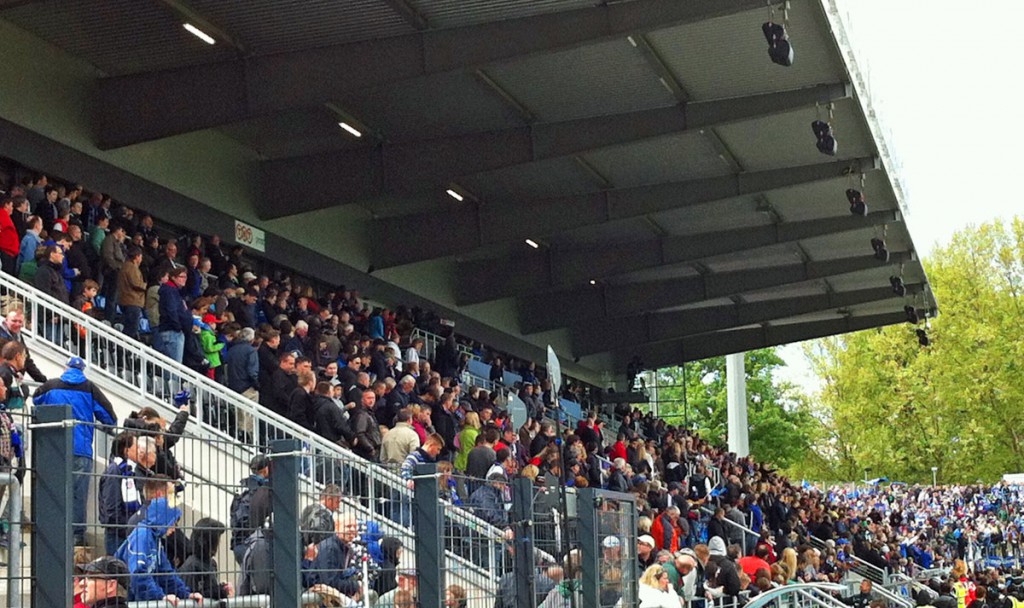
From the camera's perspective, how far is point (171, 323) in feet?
55.8

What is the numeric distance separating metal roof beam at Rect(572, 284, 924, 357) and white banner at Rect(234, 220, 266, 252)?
15.1 m

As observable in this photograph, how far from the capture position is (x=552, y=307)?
3666cm

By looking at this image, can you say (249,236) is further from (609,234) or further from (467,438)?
(609,234)

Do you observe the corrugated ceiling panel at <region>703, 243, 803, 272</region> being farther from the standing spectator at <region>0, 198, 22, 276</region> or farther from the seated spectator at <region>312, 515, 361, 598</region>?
the seated spectator at <region>312, 515, 361, 598</region>

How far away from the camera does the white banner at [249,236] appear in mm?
24156

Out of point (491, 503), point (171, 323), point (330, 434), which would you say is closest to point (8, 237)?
point (171, 323)

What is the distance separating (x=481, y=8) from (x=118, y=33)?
503cm

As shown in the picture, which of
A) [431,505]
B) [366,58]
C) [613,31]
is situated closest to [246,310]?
[366,58]

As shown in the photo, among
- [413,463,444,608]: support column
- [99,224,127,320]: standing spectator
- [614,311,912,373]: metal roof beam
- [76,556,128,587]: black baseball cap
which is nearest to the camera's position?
[76,556,128,587]: black baseball cap

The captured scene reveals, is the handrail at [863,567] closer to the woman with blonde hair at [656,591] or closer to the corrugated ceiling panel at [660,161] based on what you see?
the corrugated ceiling panel at [660,161]

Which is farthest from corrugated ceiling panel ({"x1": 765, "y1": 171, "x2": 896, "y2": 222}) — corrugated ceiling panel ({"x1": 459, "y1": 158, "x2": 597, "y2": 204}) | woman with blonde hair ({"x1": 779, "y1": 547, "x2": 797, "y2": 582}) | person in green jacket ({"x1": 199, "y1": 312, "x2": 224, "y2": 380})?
person in green jacket ({"x1": 199, "y1": 312, "x2": 224, "y2": 380})

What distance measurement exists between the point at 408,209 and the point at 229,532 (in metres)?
22.3

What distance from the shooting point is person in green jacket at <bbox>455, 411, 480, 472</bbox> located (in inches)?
834

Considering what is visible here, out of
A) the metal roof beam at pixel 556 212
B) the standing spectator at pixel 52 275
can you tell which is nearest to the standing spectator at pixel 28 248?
the standing spectator at pixel 52 275
